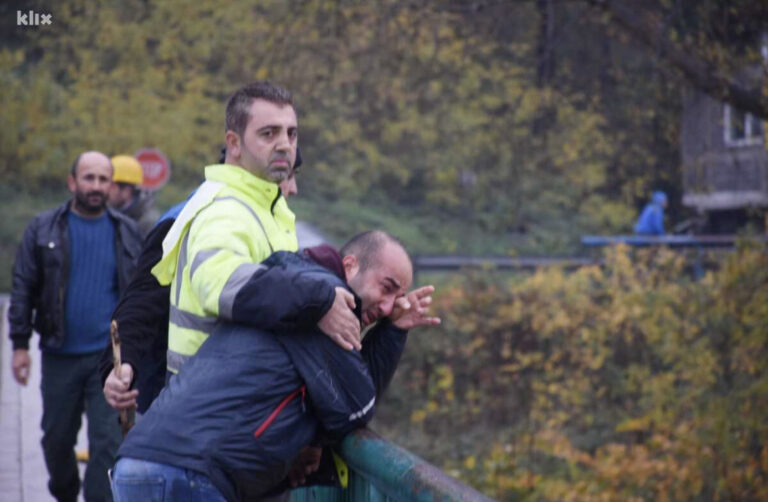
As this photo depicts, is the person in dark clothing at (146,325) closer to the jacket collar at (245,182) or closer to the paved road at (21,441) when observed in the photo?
the jacket collar at (245,182)

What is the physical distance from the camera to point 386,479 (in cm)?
289

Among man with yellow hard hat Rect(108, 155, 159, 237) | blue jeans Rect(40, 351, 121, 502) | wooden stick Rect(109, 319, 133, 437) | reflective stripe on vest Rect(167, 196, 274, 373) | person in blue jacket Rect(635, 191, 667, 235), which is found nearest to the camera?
reflective stripe on vest Rect(167, 196, 274, 373)

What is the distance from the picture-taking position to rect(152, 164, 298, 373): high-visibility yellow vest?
2.75m

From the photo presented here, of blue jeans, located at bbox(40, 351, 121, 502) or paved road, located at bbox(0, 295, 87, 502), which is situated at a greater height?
→ blue jeans, located at bbox(40, 351, 121, 502)

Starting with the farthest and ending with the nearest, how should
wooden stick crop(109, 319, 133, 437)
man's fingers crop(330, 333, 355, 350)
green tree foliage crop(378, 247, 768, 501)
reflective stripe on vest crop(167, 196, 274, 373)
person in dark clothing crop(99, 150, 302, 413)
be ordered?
green tree foliage crop(378, 247, 768, 501) → person in dark clothing crop(99, 150, 302, 413) → wooden stick crop(109, 319, 133, 437) → reflective stripe on vest crop(167, 196, 274, 373) → man's fingers crop(330, 333, 355, 350)

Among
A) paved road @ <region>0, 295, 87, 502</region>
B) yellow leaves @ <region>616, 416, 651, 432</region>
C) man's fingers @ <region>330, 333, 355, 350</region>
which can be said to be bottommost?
yellow leaves @ <region>616, 416, 651, 432</region>

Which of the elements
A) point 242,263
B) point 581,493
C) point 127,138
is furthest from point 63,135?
point 242,263

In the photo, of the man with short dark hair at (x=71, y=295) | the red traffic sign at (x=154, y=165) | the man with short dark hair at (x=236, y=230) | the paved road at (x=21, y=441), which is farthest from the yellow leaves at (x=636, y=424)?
the man with short dark hair at (x=236, y=230)

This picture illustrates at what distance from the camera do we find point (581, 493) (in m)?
11.9

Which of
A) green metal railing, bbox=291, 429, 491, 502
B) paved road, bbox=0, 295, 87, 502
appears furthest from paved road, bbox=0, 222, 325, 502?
green metal railing, bbox=291, 429, 491, 502

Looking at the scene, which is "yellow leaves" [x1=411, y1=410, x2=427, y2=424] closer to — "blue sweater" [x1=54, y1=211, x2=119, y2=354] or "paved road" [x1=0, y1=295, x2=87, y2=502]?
"paved road" [x1=0, y1=295, x2=87, y2=502]

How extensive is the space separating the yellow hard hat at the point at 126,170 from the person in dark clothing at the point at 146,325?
176 inches

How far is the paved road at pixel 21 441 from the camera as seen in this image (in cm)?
711

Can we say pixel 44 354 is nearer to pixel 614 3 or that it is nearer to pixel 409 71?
pixel 614 3
